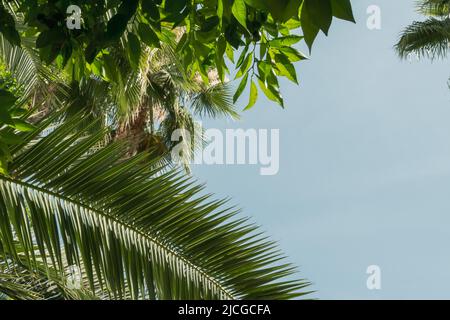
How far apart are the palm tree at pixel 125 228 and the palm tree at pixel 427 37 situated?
38.3 ft

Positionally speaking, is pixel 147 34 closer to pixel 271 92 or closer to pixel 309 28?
pixel 271 92

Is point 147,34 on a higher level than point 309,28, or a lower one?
higher

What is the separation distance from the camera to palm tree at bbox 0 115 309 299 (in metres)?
2.75

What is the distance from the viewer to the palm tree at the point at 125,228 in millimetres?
2750

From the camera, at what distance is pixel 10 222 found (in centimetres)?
277

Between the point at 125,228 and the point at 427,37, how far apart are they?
12149 mm

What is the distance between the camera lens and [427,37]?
13.5 m

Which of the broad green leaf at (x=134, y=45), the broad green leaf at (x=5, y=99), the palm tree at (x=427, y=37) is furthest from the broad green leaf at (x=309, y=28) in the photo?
the palm tree at (x=427, y=37)

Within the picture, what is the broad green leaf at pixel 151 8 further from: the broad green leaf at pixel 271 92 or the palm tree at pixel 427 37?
the palm tree at pixel 427 37

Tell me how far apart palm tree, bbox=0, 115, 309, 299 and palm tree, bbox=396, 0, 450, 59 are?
38.3ft

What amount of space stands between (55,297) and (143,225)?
1.44m

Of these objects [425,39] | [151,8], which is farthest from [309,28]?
[425,39]
